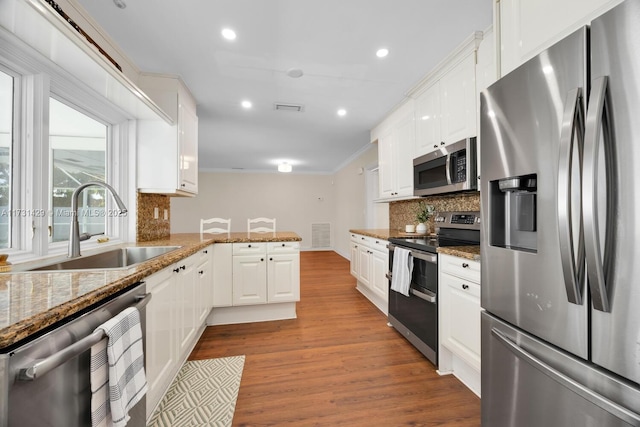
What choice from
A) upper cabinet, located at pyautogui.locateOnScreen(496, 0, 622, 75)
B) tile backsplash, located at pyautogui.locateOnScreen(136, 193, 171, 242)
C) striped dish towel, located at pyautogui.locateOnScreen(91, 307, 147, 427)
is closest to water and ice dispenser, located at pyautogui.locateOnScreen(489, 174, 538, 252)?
upper cabinet, located at pyautogui.locateOnScreen(496, 0, 622, 75)

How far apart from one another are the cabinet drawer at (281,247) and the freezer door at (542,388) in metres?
1.95

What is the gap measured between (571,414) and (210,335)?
260 centimetres

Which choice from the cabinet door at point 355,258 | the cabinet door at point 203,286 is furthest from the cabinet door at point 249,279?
the cabinet door at point 355,258

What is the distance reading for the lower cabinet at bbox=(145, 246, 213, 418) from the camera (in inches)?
53.6

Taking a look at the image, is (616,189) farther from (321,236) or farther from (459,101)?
(321,236)

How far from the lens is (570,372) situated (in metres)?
0.86

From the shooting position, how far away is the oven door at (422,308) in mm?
1954

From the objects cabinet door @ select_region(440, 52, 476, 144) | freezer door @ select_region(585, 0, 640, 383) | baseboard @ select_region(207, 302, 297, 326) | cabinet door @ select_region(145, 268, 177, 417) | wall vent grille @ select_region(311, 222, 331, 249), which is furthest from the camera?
wall vent grille @ select_region(311, 222, 331, 249)

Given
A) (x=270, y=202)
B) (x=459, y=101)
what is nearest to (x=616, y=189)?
(x=459, y=101)

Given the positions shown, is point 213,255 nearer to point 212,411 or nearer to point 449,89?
point 212,411

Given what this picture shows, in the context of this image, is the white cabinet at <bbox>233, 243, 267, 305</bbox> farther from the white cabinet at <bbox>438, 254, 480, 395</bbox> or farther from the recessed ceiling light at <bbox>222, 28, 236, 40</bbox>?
the recessed ceiling light at <bbox>222, 28, 236, 40</bbox>

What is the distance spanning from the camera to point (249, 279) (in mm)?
2789

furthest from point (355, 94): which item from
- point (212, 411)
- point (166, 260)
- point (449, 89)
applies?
point (212, 411)

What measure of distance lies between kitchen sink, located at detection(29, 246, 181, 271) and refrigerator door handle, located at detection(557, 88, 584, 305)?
2027mm
